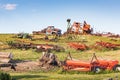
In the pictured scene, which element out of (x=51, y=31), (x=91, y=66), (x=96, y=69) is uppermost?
(x=51, y=31)

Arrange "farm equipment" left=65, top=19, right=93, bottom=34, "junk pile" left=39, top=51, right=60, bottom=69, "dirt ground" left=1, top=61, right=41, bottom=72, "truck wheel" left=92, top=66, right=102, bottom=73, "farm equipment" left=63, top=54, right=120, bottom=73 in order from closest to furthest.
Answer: "truck wheel" left=92, top=66, right=102, bottom=73 → "farm equipment" left=63, top=54, right=120, bottom=73 → "dirt ground" left=1, top=61, right=41, bottom=72 → "junk pile" left=39, top=51, right=60, bottom=69 → "farm equipment" left=65, top=19, right=93, bottom=34

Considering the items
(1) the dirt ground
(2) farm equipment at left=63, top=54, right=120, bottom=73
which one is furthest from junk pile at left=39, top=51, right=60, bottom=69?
(2) farm equipment at left=63, top=54, right=120, bottom=73

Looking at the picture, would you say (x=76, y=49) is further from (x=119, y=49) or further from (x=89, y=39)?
(x=89, y=39)

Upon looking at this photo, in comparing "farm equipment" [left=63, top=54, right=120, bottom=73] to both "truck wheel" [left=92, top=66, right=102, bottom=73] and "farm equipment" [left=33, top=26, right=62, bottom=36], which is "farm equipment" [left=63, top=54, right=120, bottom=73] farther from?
"farm equipment" [left=33, top=26, right=62, bottom=36]

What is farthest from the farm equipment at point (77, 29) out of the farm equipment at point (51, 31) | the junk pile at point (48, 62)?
the junk pile at point (48, 62)

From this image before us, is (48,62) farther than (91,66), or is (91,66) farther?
(48,62)

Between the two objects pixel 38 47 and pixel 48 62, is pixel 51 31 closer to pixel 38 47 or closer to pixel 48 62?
pixel 38 47

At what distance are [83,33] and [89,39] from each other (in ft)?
22.6

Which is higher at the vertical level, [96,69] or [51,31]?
[51,31]

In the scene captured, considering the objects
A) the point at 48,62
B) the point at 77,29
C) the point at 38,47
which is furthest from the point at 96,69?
the point at 77,29

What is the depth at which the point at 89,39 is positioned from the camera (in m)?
63.6

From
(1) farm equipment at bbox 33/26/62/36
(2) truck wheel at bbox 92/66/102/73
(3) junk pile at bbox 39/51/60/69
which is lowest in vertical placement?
(2) truck wheel at bbox 92/66/102/73

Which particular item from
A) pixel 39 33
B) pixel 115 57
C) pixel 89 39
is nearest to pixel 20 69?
pixel 115 57

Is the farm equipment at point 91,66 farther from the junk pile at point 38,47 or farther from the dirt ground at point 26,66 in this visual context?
the junk pile at point 38,47
